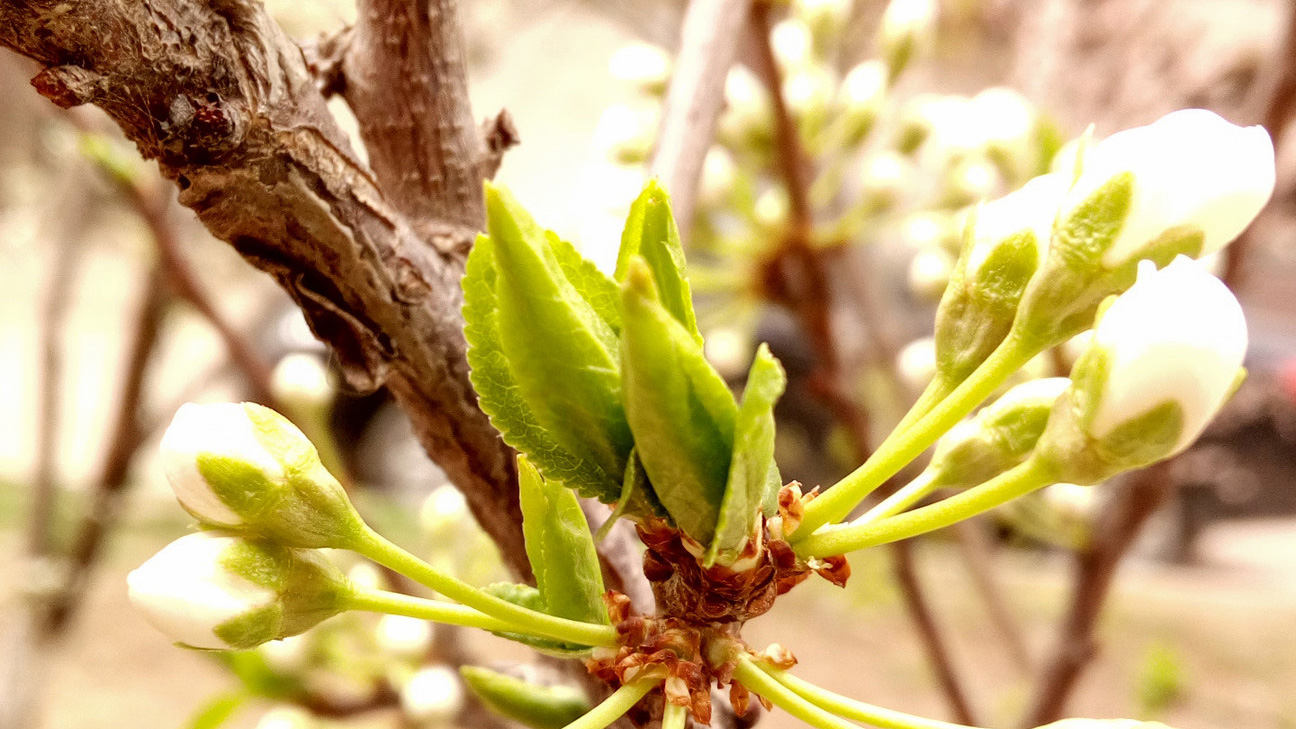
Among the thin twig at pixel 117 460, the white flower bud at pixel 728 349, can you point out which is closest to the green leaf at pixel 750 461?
the white flower bud at pixel 728 349

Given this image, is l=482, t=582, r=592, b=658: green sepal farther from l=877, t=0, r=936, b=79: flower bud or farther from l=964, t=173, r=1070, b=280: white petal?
l=877, t=0, r=936, b=79: flower bud

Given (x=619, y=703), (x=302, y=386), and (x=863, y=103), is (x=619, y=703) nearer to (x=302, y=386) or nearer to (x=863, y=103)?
(x=302, y=386)

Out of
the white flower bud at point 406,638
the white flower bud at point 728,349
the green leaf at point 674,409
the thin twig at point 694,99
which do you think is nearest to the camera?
the green leaf at point 674,409

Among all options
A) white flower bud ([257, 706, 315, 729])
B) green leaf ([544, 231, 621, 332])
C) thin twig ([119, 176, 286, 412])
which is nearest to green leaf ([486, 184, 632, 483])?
green leaf ([544, 231, 621, 332])

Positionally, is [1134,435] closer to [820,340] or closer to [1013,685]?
[820,340]

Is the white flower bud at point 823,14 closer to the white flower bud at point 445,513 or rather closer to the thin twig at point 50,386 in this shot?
the white flower bud at point 445,513

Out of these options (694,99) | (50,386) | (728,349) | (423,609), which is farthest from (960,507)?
(50,386)
